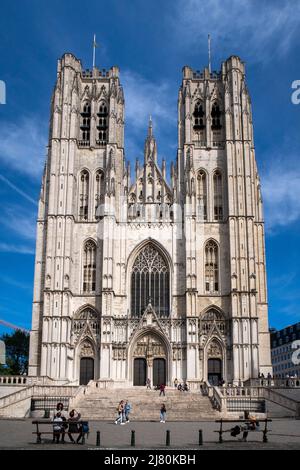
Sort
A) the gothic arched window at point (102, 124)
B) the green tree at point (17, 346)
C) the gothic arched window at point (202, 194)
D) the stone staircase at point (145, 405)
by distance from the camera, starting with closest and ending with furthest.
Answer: the stone staircase at point (145, 405)
the gothic arched window at point (202, 194)
the gothic arched window at point (102, 124)
the green tree at point (17, 346)

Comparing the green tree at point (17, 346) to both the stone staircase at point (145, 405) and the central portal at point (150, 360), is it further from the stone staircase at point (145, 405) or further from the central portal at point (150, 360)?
the stone staircase at point (145, 405)

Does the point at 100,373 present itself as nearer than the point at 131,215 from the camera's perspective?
Yes

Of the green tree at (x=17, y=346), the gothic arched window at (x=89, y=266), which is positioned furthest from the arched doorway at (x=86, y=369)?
the green tree at (x=17, y=346)

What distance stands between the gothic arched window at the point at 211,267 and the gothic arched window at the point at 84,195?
10130 mm

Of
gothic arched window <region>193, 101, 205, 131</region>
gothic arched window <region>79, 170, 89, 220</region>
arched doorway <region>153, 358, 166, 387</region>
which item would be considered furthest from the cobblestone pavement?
gothic arched window <region>193, 101, 205, 131</region>

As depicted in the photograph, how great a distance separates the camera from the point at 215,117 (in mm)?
50781

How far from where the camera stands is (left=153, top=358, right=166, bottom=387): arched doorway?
4372 cm

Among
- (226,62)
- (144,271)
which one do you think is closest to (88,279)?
(144,271)

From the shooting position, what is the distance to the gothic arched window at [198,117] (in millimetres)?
50594

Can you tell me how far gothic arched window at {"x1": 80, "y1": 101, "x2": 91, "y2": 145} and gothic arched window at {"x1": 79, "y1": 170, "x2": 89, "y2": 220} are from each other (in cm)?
298

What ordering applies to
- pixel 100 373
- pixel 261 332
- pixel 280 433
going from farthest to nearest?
pixel 261 332
pixel 100 373
pixel 280 433
